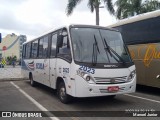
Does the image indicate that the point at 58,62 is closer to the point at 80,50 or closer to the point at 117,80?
the point at 80,50

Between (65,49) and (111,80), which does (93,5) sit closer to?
(65,49)

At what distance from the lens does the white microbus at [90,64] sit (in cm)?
830

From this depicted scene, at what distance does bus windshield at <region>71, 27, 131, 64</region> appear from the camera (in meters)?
8.65

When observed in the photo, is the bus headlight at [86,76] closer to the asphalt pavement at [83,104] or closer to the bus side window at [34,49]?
the asphalt pavement at [83,104]

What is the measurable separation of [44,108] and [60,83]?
1287 millimetres

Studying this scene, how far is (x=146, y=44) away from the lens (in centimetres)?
1149


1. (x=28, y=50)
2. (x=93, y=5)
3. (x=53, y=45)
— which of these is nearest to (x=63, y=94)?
(x=53, y=45)

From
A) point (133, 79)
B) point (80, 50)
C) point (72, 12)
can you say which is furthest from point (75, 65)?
point (72, 12)

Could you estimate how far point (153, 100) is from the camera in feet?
33.2

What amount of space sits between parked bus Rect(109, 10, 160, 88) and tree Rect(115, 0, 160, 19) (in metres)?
14.7

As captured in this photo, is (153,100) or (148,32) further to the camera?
(148,32)

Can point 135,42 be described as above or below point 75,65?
above

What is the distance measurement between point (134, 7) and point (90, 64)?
65.3 feet

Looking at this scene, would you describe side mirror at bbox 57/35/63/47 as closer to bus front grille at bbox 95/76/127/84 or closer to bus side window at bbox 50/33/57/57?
bus side window at bbox 50/33/57/57
